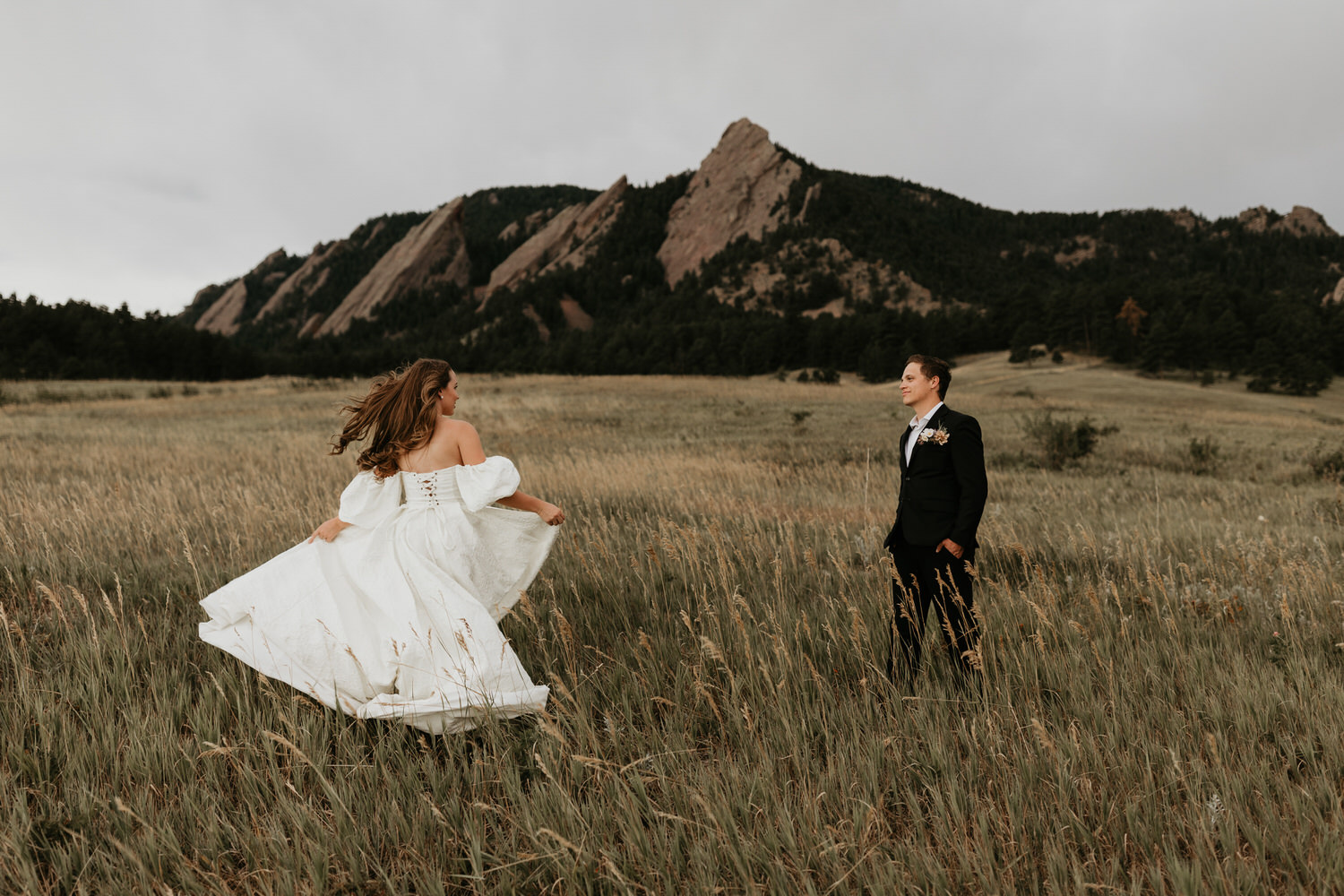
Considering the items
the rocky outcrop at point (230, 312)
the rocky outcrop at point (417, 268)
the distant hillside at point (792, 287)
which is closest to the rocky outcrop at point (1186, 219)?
the distant hillside at point (792, 287)

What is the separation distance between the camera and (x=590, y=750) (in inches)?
105

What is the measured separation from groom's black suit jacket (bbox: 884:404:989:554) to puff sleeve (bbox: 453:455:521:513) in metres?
1.96

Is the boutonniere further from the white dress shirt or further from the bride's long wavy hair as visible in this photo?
the bride's long wavy hair

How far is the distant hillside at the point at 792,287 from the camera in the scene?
216 ft

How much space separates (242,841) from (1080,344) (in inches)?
3110

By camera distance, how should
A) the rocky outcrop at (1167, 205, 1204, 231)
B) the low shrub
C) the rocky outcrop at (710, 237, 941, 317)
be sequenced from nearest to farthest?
the low shrub → the rocky outcrop at (710, 237, 941, 317) → the rocky outcrop at (1167, 205, 1204, 231)

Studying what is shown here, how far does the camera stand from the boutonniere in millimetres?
3129

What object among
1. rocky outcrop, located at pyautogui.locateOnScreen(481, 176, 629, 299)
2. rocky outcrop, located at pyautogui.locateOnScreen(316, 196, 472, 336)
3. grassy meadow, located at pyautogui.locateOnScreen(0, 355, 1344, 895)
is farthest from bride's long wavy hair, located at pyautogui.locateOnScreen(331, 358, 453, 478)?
rocky outcrop, located at pyautogui.locateOnScreen(316, 196, 472, 336)

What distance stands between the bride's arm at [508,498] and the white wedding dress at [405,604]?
0.18ft

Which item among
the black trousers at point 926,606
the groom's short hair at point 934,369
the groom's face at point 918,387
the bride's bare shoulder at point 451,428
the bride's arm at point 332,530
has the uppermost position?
the groom's short hair at point 934,369

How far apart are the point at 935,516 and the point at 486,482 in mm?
2272

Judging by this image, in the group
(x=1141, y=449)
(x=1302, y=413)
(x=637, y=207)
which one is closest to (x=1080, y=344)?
(x=1302, y=413)

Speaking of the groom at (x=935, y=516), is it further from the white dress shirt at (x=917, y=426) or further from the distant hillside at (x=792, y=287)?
the distant hillside at (x=792, y=287)

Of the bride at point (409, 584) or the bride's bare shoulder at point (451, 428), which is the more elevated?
the bride's bare shoulder at point (451, 428)
